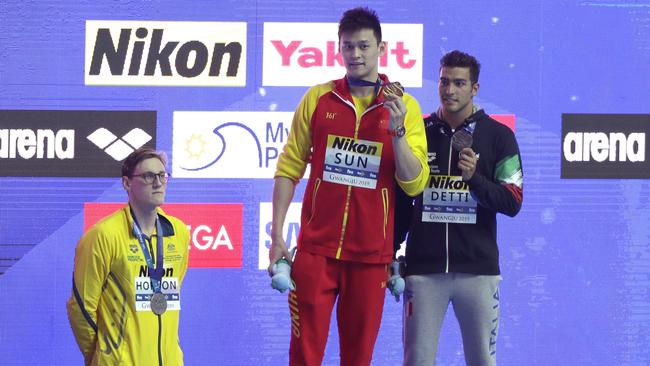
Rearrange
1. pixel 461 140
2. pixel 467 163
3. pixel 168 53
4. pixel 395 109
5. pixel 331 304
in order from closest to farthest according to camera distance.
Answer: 1. pixel 395 109
2. pixel 331 304
3. pixel 467 163
4. pixel 461 140
5. pixel 168 53

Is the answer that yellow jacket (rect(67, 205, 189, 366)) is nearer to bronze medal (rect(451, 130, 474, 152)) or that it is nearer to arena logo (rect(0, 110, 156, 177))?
bronze medal (rect(451, 130, 474, 152))

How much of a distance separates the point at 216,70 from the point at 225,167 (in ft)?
1.50

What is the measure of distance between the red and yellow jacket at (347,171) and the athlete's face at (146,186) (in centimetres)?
40

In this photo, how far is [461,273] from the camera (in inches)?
136

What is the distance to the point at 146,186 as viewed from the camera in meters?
3.23

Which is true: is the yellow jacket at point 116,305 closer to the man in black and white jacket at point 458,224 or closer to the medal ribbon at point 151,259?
the medal ribbon at point 151,259

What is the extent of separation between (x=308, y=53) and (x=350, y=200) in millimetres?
1631

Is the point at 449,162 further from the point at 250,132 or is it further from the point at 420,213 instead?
the point at 250,132

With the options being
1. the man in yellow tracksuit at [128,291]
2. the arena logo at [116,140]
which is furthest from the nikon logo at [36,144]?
the man in yellow tracksuit at [128,291]

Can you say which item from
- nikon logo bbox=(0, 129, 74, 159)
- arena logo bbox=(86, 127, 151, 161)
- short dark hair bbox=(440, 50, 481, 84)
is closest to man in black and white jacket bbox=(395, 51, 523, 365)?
short dark hair bbox=(440, 50, 481, 84)

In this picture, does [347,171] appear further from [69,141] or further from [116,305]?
[69,141]

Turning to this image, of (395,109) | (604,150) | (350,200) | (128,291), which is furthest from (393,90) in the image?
(604,150)

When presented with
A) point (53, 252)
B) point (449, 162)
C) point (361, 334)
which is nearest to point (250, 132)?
point (53, 252)

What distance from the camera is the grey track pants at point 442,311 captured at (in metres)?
3.43
